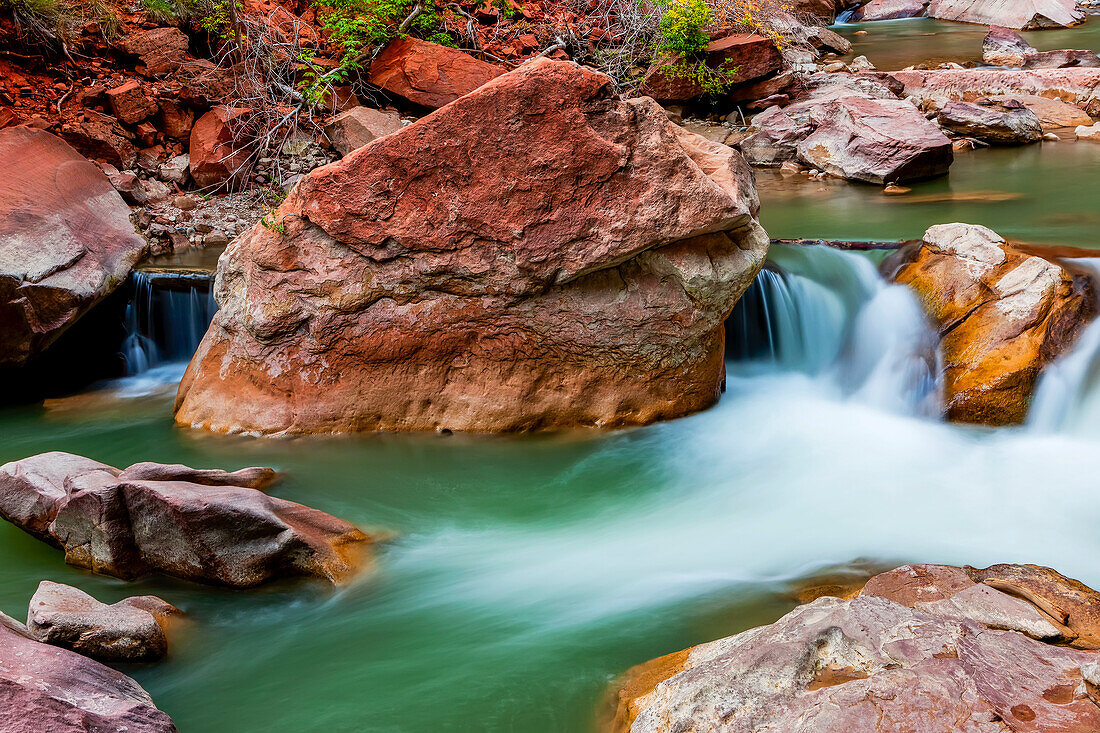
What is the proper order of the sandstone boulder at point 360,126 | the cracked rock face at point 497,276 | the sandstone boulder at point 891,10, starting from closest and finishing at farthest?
the cracked rock face at point 497,276 → the sandstone boulder at point 360,126 → the sandstone boulder at point 891,10

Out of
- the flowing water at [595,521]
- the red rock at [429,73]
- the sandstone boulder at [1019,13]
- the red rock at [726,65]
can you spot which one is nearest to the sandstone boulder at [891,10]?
the sandstone boulder at [1019,13]

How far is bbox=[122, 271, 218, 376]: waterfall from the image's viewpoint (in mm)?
7379

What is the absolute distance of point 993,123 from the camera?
38.1 ft

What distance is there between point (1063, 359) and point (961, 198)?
4420 millimetres

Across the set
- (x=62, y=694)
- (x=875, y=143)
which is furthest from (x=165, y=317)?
(x=875, y=143)

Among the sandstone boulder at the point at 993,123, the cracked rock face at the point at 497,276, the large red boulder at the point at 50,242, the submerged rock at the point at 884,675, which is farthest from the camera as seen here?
the sandstone boulder at the point at 993,123

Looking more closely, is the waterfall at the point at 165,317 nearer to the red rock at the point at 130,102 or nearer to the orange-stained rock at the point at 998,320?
the red rock at the point at 130,102

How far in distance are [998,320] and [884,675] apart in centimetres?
392

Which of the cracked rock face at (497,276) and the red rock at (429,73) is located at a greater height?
the red rock at (429,73)

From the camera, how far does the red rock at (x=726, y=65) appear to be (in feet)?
42.1

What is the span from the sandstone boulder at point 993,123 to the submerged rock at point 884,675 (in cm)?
1040

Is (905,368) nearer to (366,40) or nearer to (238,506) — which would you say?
(238,506)

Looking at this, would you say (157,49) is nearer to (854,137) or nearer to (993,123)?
(854,137)

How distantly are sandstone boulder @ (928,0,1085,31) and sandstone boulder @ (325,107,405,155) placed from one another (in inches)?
660
